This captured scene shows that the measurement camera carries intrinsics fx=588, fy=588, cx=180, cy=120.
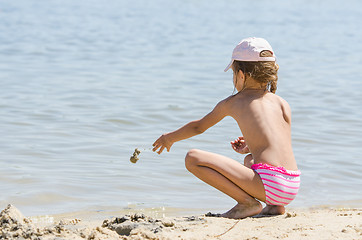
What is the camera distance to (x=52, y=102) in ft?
25.6

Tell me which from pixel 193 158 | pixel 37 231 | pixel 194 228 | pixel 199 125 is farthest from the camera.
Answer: pixel 199 125

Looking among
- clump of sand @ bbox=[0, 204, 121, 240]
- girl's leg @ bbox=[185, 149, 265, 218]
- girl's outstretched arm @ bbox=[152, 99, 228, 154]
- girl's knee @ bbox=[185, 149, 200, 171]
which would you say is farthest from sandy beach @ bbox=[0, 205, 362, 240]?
girl's outstretched arm @ bbox=[152, 99, 228, 154]

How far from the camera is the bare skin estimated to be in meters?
3.52

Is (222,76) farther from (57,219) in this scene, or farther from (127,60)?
(57,219)

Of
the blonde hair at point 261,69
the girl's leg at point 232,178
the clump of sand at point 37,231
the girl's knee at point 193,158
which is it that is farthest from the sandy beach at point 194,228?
the blonde hair at point 261,69

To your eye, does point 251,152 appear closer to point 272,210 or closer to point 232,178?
point 232,178

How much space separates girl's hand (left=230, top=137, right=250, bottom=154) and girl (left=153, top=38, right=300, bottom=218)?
0.15 meters

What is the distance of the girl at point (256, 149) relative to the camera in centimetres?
352

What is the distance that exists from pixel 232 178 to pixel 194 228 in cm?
41

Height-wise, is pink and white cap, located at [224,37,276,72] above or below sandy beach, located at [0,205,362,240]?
above

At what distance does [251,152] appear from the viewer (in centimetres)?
361

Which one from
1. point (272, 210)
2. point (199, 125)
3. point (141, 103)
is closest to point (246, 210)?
point (272, 210)

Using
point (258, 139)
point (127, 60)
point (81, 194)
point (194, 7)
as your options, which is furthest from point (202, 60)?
point (194, 7)

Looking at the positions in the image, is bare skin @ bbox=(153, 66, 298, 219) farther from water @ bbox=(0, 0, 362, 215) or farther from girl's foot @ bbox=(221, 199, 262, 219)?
water @ bbox=(0, 0, 362, 215)
